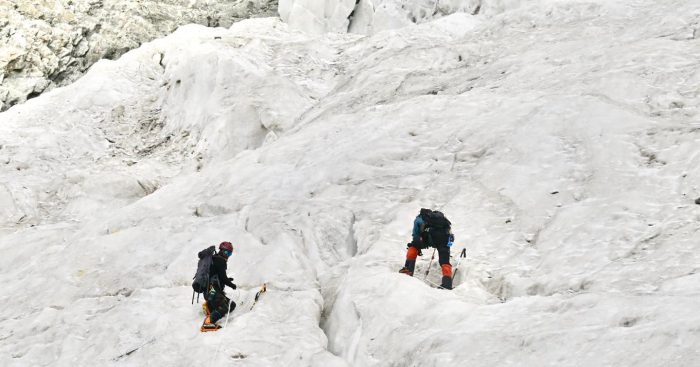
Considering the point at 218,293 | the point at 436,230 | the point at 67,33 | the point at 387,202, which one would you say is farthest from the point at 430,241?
the point at 67,33

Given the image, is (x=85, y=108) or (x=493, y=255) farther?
(x=85, y=108)

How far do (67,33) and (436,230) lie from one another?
32.6 metres

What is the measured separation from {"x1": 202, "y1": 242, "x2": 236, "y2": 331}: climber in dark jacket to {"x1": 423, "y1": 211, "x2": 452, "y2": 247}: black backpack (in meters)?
4.18

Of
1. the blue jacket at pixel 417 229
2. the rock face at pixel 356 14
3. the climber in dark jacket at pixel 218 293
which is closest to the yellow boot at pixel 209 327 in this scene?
the climber in dark jacket at pixel 218 293

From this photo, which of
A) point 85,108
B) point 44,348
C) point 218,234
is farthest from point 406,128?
point 85,108

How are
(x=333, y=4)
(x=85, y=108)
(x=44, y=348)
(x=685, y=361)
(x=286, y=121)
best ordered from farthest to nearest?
(x=333, y=4) → (x=85, y=108) → (x=286, y=121) → (x=44, y=348) → (x=685, y=361)

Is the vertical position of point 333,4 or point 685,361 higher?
point 333,4

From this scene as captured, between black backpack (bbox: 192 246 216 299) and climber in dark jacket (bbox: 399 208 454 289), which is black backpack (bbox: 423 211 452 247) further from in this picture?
black backpack (bbox: 192 246 216 299)

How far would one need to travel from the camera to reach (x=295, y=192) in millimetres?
18188

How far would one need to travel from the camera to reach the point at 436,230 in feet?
42.9

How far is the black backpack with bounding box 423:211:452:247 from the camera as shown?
Result: 12.9 m

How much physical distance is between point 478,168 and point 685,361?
32.9 ft

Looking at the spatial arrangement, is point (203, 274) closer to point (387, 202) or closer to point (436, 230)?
point (436, 230)

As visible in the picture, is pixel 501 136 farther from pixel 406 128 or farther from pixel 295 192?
pixel 295 192
